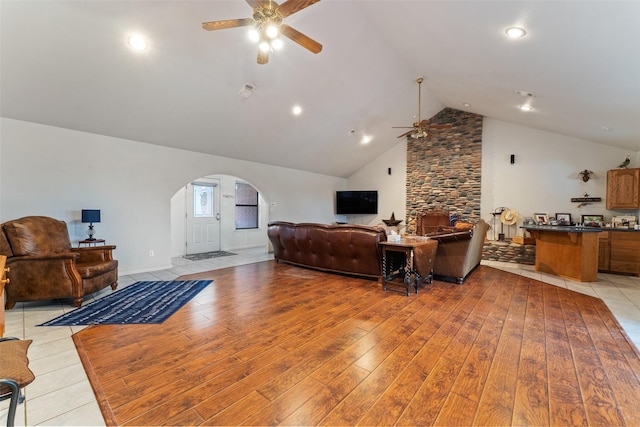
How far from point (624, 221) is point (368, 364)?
21.9 ft

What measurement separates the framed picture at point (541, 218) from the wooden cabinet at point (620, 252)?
1.21 metres

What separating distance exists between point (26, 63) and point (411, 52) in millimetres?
5227

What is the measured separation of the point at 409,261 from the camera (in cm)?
Result: 382

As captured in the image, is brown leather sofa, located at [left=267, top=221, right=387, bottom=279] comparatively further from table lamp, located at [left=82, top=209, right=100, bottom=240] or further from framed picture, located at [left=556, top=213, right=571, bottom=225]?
framed picture, located at [left=556, top=213, right=571, bottom=225]

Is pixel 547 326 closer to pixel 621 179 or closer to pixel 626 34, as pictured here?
pixel 626 34

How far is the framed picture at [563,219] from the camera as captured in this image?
6.07 metres

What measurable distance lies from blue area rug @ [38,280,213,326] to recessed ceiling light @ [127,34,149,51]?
3.15m

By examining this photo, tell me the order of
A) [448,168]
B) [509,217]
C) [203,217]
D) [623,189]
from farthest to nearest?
[448,168] → [203,217] → [509,217] → [623,189]

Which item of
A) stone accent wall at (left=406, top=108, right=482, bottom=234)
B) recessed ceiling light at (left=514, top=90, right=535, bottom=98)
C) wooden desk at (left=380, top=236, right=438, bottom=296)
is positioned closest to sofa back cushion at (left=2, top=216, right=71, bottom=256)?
wooden desk at (left=380, top=236, right=438, bottom=296)

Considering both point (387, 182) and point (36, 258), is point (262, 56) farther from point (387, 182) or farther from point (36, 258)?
point (387, 182)

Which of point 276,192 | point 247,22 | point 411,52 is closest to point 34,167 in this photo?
point 247,22

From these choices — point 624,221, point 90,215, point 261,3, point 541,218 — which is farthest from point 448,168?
point 90,215

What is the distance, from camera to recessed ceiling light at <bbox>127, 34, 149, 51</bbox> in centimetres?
312

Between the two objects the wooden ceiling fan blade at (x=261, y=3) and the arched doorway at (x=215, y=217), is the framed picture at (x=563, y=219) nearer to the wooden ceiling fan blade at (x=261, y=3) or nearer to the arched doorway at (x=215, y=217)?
the arched doorway at (x=215, y=217)
